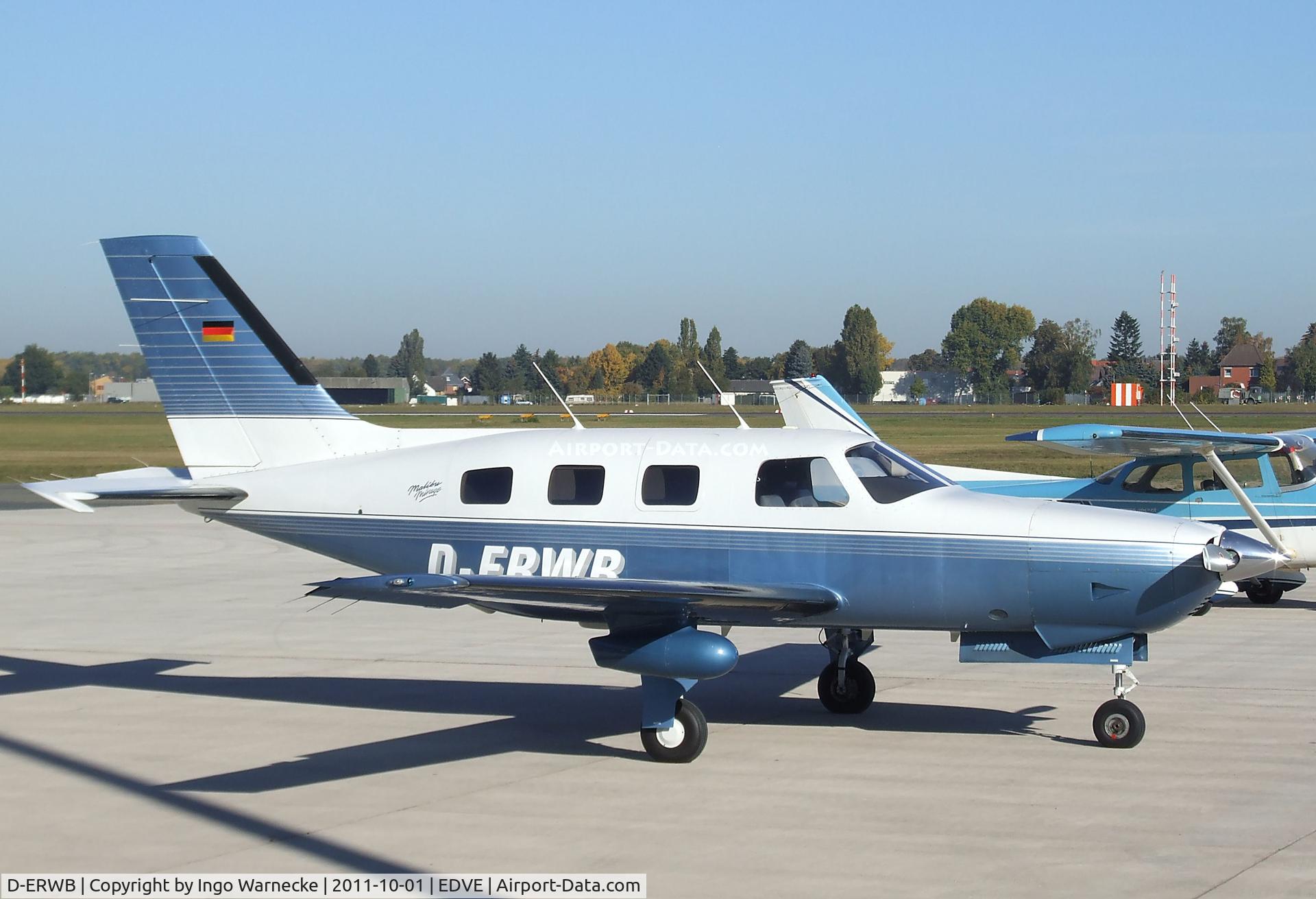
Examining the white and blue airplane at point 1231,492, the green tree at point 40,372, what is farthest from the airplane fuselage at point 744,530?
the green tree at point 40,372

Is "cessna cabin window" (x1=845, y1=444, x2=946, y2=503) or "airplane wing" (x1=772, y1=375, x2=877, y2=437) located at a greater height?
"airplane wing" (x1=772, y1=375, x2=877, y2=437)

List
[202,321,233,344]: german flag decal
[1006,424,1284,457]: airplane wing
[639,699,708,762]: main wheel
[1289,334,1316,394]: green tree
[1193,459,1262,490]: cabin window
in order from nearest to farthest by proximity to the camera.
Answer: [639,699,708,762]: main wheel, [202,321,233,344]: german flag decal, [1006,424,1284,457]: airplane wing, [1193,459,1262,490]: cabin window, [1289,334,1316,394]: green tree

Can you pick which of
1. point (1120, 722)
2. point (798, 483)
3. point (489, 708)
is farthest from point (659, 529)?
point (1120, 722)

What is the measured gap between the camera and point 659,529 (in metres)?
9.54

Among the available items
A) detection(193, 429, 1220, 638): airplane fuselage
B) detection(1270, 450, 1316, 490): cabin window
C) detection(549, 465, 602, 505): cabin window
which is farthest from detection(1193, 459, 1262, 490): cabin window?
detection(549, 465, 602, 505): cabin window

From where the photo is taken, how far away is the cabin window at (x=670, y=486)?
959 centimetres

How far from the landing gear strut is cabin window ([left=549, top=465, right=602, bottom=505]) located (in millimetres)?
2238

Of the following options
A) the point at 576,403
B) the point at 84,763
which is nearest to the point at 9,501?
the point at 84,763

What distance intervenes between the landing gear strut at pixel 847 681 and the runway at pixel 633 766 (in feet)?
0.50

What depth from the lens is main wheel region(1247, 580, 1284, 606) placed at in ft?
55.4

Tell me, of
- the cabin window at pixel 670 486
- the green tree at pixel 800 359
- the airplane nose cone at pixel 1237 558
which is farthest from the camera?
the green tree at pixel 800 359

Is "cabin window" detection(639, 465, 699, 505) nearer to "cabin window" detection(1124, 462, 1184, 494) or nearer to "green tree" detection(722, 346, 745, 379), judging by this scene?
"cabin window" detection(1124, 462, 1184, 494)

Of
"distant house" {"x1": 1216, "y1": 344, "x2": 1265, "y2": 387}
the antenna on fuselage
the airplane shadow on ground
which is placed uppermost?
"distant house" {"x1": 1216, "y1": 344, "x2": 1265, "y2": 387}

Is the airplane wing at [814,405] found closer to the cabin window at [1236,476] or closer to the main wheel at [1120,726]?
the cabin window at [1236,476]
